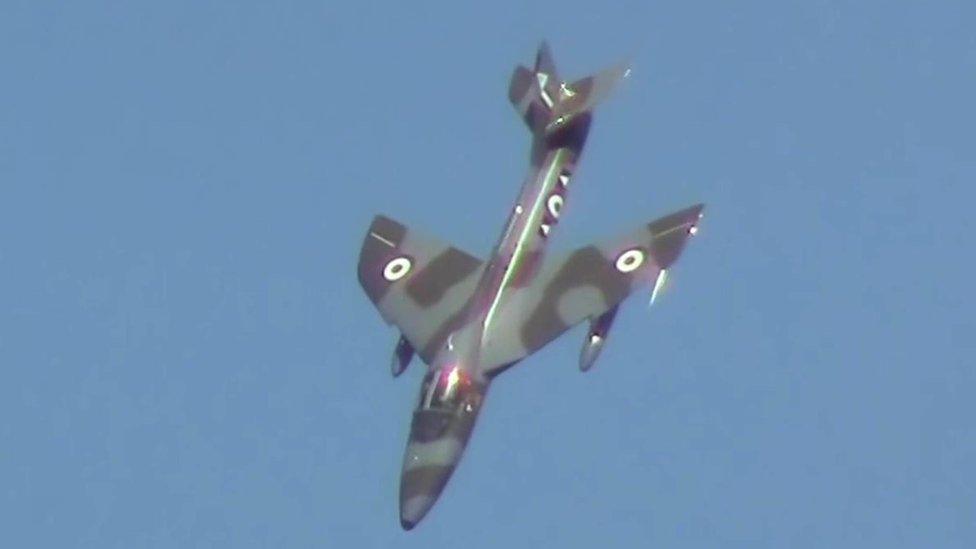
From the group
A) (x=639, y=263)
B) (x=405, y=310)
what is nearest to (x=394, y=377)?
(x=405, y=310)

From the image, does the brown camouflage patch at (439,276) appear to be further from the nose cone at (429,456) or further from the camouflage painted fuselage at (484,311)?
the nose cone at (429,456)

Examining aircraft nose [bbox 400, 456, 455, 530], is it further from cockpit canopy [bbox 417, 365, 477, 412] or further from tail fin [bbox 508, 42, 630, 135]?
tail fin [bbox 508, 42, 630, 135]

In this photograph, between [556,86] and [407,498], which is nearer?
[407,498]

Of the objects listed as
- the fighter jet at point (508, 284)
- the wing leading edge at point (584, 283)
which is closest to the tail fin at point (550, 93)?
the fighter jet at point (508, 284)

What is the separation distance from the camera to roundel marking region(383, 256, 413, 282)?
8538 centimetres

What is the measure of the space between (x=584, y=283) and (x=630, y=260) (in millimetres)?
1464

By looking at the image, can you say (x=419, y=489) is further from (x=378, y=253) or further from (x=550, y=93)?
(x=550, y=93)

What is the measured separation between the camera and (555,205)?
86.9 m

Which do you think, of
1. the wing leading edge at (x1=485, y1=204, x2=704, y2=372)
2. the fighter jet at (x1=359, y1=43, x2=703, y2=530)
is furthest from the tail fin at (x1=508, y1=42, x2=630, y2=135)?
the wing leading edge at (x1=485, y1=204, x2=704, y2=372)

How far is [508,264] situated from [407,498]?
9.99 meters

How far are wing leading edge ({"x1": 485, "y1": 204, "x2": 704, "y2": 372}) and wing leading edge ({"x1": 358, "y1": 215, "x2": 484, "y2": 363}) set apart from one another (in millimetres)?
1584

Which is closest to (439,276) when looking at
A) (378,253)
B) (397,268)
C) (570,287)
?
(397,268)

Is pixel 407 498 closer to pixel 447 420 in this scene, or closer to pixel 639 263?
pixel 447 420

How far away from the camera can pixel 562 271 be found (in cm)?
8388
